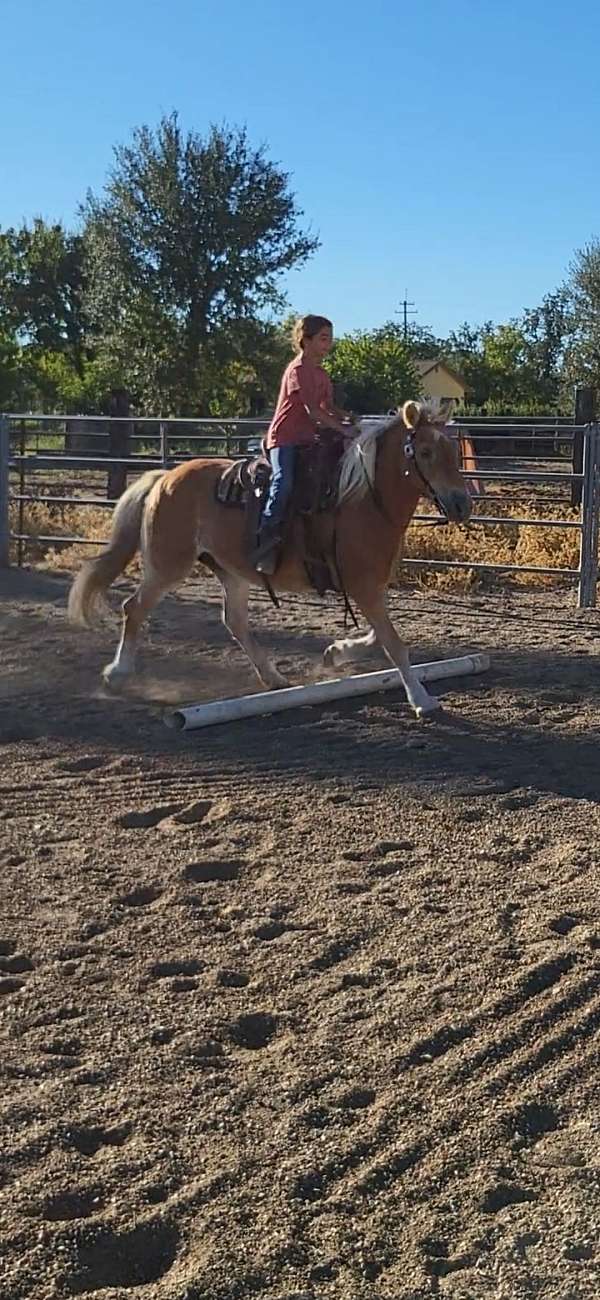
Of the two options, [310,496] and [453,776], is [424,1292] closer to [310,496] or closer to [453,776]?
[453,776]

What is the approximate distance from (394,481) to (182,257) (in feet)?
78.0

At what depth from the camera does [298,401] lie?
22.4 ft

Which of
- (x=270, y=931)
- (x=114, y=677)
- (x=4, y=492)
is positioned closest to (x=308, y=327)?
(x=114, y=677)

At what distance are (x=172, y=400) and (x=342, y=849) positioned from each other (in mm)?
25852

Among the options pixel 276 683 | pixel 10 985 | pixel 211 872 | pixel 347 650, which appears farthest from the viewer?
pixel 347 650

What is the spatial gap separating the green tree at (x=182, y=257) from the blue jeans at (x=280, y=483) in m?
22.9

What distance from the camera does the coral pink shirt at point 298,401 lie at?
6.71 meters

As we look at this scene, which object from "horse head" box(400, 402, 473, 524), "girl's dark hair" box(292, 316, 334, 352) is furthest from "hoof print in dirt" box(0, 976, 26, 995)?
"girl's dark hair" box(292, 316, 334, 352)

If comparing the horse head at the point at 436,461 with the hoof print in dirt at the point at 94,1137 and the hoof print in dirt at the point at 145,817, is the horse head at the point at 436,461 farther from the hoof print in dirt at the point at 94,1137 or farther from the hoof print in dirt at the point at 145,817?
the hoof print in dirt at the point at 94,1137

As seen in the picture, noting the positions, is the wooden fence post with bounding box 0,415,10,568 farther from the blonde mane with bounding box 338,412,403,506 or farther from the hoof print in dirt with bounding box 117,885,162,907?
the hoof print in dirt with bounding box 117,885,162,907

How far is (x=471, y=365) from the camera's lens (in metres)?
71.7

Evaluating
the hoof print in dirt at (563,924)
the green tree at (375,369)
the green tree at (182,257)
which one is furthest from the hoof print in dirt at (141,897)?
the green tree at (375,369)

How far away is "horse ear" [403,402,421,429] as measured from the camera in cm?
638

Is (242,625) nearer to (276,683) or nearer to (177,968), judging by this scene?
(276,683)
